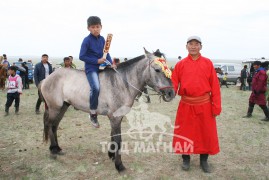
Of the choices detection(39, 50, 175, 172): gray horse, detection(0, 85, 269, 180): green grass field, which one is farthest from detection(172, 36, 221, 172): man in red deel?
detection(0, 85, 269, 180): green grass field

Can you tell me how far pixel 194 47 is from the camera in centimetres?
484

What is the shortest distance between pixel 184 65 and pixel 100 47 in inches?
67.7

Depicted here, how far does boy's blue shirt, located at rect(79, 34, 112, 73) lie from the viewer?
518cm

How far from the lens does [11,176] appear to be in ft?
16.2

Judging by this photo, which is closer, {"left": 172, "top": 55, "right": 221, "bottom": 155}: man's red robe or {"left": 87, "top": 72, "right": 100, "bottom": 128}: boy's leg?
{"left": 172, "top": 55, "right": 221, "bottom": 155}: man's red robe

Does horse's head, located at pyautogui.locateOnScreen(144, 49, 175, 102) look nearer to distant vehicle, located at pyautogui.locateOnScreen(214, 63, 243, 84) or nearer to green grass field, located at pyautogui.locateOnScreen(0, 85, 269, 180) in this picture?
green grass field, located at pyautogui.locateOnScreen(0, 85, 269, 180)

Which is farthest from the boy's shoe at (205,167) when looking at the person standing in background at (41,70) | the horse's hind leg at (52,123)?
the person standing in background at (41,70)

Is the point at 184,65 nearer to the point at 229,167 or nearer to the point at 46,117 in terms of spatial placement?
the point at 229,167

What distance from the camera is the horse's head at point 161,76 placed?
4.79 m

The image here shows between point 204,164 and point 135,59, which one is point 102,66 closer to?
point 135,59

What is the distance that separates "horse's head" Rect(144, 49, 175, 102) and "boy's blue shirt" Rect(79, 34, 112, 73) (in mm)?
1070

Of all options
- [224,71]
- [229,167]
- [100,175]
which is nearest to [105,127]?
[100,175]

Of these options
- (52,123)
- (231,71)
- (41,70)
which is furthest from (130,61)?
(231,71)

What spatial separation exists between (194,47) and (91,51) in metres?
2.00
